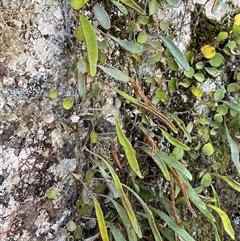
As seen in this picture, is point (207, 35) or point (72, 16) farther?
point (207, 35)

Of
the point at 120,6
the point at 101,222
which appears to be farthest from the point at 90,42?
the point at 101,222

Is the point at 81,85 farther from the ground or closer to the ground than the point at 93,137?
farther from the ground

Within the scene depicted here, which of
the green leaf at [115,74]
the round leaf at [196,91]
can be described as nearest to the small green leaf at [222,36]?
the round leaf at [196,91]

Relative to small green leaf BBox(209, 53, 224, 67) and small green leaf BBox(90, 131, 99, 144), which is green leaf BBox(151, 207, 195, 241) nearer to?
small green leaf BBox(90, 131, 99, 144)

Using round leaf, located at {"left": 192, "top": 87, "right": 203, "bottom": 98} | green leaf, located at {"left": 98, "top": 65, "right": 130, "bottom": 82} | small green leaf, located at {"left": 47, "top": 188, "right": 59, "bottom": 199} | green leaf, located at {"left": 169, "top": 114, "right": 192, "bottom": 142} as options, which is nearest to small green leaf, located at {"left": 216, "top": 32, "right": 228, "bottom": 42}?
round leaf, located at {"left": 192, "top": 87, "right": 203, "bottom": 98}

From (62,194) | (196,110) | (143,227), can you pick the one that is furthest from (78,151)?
(196,110)

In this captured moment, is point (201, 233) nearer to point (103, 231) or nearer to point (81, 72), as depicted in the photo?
point (103, 231)

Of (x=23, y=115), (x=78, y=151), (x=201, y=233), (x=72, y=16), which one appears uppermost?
(x=72, y=16)

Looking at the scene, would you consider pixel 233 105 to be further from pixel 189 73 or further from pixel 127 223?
pixel 127 223
